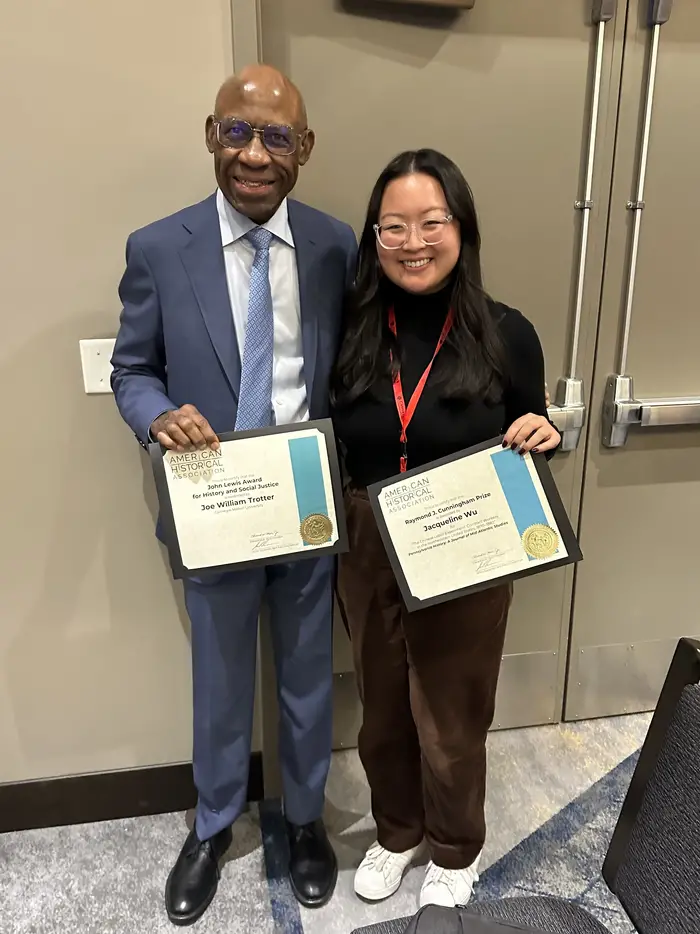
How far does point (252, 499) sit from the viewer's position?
1.27m

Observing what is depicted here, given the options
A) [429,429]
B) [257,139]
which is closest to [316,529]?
[429,429]

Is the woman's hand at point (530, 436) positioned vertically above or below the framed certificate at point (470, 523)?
above

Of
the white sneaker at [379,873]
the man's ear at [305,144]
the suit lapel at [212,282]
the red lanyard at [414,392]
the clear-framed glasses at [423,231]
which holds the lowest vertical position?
the white sneaker at [379,873]

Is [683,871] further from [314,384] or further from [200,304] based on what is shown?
[200,304]

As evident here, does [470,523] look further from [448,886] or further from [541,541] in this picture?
[448,886]

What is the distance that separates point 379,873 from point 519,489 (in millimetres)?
923

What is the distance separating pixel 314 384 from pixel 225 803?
3.07ft

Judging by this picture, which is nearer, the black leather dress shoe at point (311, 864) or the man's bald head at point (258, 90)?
the man's bald head at point (258, 90)

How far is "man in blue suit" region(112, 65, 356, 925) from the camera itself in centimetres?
123

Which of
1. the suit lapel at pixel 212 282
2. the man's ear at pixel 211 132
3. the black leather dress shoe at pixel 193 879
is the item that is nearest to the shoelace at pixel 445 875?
the black leather dress shoe at pixel 193 879

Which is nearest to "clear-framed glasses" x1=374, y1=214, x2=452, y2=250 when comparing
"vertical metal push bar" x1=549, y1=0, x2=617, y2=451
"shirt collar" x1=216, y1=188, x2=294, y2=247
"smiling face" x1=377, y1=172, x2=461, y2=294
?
"smiling face" x1=377, y1=172, x2=461, y2=294

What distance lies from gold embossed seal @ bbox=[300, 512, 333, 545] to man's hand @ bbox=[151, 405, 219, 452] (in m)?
0.20

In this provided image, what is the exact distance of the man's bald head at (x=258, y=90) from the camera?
3.92 ft
